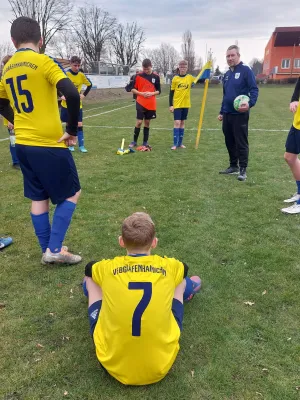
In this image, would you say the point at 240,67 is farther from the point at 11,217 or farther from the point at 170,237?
the point at 11,217

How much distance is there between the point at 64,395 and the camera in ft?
7.70

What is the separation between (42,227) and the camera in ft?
12.4

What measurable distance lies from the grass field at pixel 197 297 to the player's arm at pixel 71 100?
4.92 feet

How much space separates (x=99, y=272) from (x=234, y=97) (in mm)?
4853

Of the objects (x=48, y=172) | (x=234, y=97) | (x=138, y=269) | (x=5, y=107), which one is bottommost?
(x=138, y=269)

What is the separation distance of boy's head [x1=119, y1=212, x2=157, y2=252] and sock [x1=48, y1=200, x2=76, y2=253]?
4.60 ft

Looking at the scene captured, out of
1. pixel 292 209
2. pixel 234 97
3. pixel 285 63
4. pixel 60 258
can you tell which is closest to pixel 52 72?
pixel 60 258

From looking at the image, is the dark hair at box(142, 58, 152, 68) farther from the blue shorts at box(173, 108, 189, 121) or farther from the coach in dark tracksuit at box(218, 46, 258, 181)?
the coach in dark tracksuit at box(218, 46, 258, 181)

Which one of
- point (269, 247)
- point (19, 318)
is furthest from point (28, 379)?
point (269, 247)

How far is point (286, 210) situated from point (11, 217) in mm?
3991

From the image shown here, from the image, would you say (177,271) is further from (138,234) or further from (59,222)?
(59,222)

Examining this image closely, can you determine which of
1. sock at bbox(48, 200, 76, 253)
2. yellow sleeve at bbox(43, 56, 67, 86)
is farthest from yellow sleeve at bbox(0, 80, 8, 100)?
sock at bbox(48, 200, 76, 253)

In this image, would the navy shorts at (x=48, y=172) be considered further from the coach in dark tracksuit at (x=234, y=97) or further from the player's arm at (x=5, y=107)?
the coach in dark tracksuit at (x=234, y=97)

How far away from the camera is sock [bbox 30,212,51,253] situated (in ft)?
12.2
